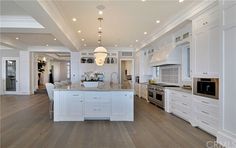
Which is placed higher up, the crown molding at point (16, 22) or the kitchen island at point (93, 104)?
the crown molding at point (16, 22)

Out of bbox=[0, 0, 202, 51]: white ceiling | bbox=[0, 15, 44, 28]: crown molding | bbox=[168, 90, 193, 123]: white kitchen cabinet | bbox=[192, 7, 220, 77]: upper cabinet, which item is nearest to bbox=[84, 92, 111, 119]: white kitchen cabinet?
bbox=[168, 90, 193, 123]: white kitchen cabinet

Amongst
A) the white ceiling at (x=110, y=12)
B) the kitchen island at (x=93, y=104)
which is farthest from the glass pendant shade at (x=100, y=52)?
the kitchen island at (x=93, y=104)

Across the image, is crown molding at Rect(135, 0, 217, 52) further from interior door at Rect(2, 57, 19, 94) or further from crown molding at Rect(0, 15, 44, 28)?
interior door at Rect(2, 57, 19, 94)

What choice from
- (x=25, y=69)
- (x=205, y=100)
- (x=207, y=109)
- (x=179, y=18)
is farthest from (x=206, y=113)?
(x=25, y=69)

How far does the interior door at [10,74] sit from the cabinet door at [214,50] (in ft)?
37.4

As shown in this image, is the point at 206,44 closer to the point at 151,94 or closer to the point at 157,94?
the point at 157,94

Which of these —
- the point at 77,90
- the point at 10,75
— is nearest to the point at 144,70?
the point at 77,90

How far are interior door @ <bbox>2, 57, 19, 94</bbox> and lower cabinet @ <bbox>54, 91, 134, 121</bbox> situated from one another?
8228 millimetres

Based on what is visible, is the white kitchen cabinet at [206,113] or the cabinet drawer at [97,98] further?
the cabinet drawer at [97,98]

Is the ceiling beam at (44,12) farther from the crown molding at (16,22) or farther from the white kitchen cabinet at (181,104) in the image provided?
the white kitchen cabinet at (181,104)

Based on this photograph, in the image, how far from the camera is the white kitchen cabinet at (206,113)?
3887 mm

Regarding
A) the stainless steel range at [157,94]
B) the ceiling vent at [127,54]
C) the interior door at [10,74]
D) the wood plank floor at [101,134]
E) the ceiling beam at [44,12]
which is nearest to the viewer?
the wood plank floor at [101,134]

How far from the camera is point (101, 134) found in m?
4.09

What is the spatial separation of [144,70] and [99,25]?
189 inches
